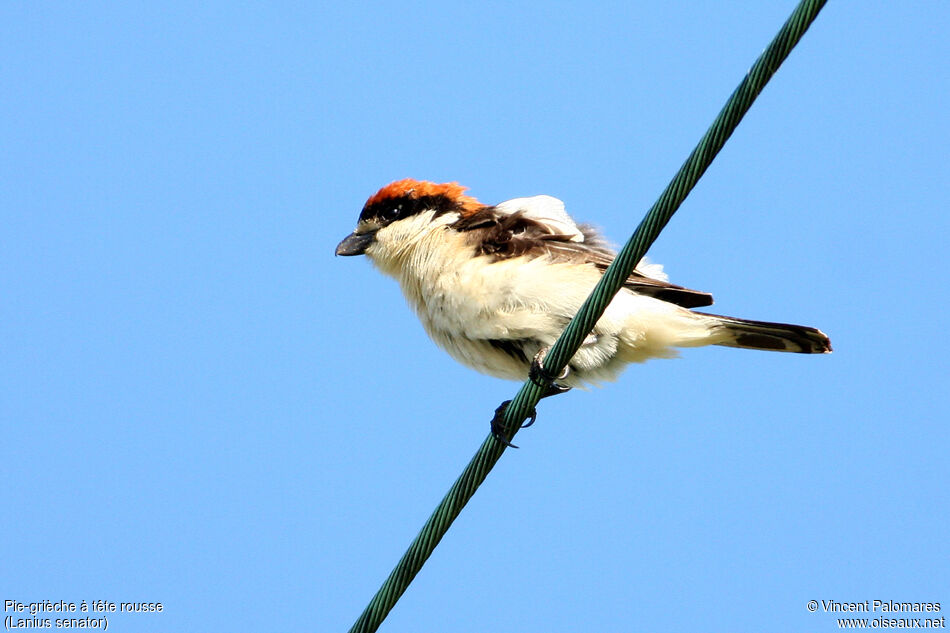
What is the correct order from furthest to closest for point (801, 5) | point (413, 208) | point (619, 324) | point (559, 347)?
1. point (413, 208)
2. point (619, 324)
3. point (559, 347)
4. point (801, 5)

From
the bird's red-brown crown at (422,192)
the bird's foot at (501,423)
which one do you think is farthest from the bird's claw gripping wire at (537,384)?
the bird's red-brown crown at (422,192)

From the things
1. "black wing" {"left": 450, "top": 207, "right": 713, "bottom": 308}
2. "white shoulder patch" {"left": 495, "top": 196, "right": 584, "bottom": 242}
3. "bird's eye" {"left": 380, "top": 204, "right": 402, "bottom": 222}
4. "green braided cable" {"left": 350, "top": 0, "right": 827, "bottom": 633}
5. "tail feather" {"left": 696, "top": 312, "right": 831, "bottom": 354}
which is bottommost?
"green braided cable" {"left": 350, "top": 0, "right": 827, "bottom": 633}

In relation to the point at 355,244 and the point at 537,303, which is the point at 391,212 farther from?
the point at 537,303

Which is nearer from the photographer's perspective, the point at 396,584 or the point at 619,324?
the point at 396,584

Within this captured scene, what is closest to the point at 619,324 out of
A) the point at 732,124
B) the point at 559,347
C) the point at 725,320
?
the point at 725,320

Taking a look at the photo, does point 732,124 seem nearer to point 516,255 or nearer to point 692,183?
point 692,183

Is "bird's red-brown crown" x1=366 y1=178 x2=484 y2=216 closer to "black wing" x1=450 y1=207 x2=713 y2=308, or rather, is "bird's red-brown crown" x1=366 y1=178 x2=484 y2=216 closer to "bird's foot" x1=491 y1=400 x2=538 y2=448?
"black wing" x1=450 y1=207 x2=713 y2=308

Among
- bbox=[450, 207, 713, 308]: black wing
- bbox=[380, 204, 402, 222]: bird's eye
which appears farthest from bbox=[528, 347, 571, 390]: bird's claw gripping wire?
bbox=[380, 204, 402, 222]: bird's eye
